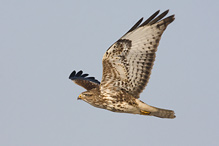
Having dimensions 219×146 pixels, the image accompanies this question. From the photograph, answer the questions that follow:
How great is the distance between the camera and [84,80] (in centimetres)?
1447

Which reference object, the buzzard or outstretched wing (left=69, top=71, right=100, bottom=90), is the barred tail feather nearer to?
the buzzard

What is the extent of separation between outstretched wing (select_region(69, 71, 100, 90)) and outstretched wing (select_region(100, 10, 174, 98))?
257 centimetres

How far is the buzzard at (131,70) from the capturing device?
35.5 feet

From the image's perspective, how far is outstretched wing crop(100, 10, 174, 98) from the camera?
425 inches

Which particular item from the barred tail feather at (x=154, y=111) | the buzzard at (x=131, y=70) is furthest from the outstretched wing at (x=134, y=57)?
the barred tail feather at (x=154, y=111)

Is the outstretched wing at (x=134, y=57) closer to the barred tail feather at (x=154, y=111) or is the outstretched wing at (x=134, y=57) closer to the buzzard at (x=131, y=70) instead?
the buzzard at (x=131, y=70)

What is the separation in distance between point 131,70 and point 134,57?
382 mm

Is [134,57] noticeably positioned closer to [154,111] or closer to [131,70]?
[131,70]

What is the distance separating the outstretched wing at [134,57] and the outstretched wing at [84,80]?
2572 mm

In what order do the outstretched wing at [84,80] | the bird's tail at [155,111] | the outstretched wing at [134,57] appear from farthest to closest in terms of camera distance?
the outstretched wing at [84,80], the bird's tail at [155,111], the outstretched wing at [134,57]

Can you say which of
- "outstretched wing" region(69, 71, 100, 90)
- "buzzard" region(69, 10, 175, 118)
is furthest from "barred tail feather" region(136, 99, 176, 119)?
"outstretched wing" region(69, 71, 100, 90)

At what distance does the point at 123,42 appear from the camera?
10.9m

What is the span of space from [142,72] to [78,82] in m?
3.49

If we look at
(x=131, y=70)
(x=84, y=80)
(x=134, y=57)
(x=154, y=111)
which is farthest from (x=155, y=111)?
(x=84, y=80)
